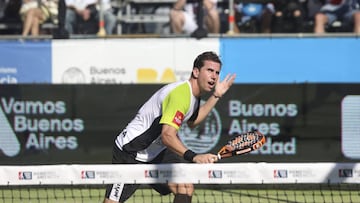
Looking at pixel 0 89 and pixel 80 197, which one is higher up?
pixel 0 89

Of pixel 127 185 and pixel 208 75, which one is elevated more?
pixel 208 75

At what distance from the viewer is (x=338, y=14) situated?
486 inches

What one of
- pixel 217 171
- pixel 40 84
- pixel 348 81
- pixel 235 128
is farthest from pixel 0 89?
pixel 217 171

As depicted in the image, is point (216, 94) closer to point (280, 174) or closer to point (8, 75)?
point (280, 174)

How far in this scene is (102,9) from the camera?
40.0 feet

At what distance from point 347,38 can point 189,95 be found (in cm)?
513

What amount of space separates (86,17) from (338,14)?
383 centimetres

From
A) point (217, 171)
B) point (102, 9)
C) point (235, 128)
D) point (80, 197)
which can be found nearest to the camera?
point (217, 171)

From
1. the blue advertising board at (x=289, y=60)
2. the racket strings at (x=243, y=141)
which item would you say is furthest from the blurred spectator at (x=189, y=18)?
the racket strings at (x=243, y=141)

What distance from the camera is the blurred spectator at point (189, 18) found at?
12000mm

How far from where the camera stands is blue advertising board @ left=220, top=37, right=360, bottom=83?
434 inches

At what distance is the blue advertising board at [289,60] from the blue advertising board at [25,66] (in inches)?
95.7

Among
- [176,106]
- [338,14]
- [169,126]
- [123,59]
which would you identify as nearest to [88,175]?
[169,126]

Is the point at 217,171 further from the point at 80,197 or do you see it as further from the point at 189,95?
the point at 80,197
